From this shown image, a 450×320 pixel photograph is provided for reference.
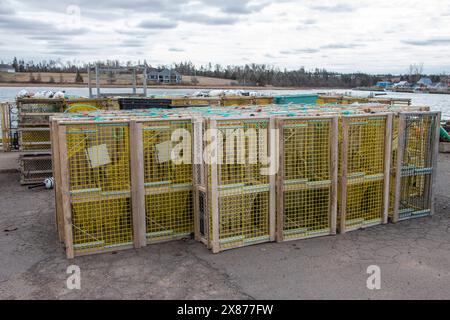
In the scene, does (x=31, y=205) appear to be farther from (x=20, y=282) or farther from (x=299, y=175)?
(x=299, y=175)

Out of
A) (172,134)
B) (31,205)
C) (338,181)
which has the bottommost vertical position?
(31,205)

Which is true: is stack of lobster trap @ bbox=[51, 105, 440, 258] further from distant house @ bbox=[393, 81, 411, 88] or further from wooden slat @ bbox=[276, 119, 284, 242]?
distant house @ bbox=[393, 81, 411, 88]


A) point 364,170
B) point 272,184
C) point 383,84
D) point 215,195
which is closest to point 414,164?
point 364,170

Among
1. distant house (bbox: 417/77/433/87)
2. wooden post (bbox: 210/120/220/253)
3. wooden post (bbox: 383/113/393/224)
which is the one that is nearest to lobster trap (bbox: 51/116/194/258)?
wooden post (bbox: 210/120/220/253)

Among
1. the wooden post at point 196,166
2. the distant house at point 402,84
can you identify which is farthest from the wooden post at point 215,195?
the distant house at point 402,84

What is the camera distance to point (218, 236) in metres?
5.96

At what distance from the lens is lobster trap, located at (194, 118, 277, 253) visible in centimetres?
591

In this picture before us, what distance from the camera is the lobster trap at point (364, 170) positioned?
6727 millimetres

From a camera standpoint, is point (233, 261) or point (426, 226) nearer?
point (233, 261)

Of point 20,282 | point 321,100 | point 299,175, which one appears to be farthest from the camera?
point 321,100

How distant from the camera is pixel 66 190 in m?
5.70

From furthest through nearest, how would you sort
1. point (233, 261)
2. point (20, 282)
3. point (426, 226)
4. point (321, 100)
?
point (321, 100) < point (426, 226) < point (233, 261) < point (20, 282)
